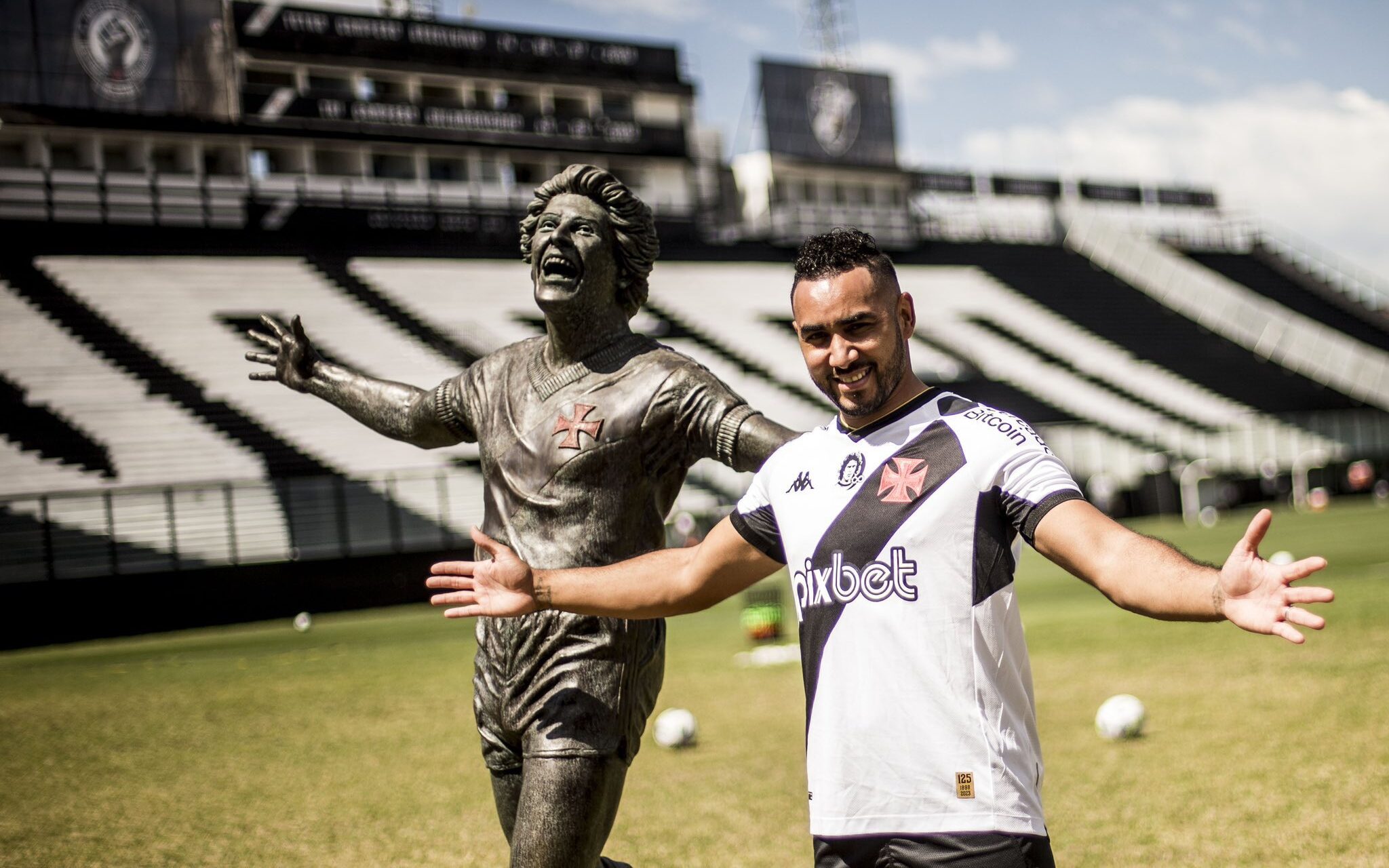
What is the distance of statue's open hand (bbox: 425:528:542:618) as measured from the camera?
3430 millimetres

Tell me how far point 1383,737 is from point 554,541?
6.39 meters

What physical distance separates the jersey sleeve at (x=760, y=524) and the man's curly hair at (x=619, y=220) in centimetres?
121

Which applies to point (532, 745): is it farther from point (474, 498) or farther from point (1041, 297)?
point (1041, 297)

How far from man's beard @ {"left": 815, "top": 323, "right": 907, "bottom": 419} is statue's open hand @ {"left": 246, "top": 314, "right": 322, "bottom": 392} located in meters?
2.51

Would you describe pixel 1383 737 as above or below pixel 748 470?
below

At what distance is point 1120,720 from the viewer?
8.73 meters

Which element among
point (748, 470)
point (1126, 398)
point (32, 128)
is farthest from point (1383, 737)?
point (32, 128)

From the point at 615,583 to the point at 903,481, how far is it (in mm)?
901

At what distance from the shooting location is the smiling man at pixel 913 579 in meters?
2.78

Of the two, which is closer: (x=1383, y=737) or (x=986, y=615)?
(x=986, y=615)

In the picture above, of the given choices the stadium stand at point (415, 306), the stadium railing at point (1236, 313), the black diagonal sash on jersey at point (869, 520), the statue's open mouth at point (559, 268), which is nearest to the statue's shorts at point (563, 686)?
the black diagonal sash on jersey at point (869, 520)

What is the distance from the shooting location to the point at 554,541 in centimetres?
405

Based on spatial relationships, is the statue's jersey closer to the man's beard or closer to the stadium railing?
the man's beard

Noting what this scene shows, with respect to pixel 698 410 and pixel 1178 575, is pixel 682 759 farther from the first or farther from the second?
pixel 1178 575
